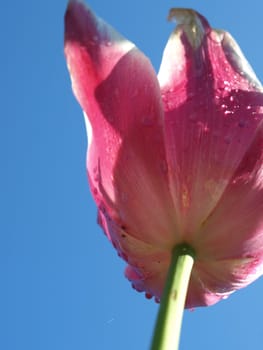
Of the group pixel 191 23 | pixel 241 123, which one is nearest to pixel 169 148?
pixel 241 123

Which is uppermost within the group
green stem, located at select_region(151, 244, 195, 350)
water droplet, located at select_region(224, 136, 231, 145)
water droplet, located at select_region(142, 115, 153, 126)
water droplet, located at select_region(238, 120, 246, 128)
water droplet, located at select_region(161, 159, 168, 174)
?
water droplet, located at select_region(142, 115, 153, 126)

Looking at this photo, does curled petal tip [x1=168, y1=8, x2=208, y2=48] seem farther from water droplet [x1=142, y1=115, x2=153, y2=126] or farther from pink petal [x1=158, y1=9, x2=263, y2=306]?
water droplet [x1=142, y1=115, x2=153, y2=126]

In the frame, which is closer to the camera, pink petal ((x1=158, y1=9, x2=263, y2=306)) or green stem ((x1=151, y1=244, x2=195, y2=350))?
green stem ((x1=151, y1=244, x2=195, y2=350))

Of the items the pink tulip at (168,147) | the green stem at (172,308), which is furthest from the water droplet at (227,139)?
the green stem at (172,308)

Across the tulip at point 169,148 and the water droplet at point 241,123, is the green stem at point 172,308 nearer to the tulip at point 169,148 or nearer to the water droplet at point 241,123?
the tulip at point 169,148

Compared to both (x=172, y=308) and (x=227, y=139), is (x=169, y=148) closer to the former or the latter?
(x=227, y=139)

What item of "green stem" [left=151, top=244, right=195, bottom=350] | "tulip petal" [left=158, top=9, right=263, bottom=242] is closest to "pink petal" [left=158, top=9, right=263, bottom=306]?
"tulip petal" [left=158, top=9, right=263, bottom=242]

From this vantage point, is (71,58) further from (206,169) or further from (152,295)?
(152,295)

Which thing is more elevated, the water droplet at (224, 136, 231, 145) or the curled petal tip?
the curled petal tip
